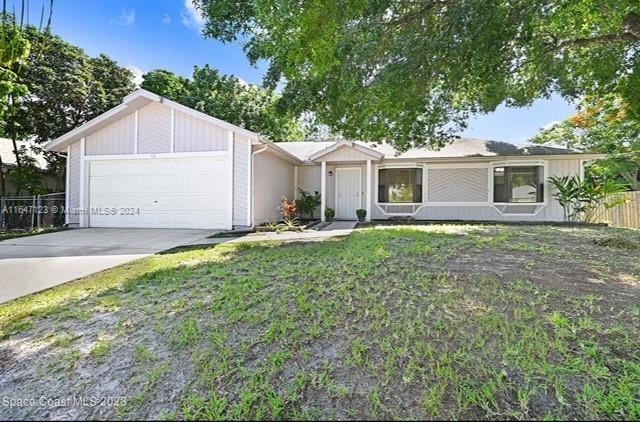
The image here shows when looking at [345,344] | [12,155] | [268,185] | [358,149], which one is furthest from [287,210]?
[12,155]

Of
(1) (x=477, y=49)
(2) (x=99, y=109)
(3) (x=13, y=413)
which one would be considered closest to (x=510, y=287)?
(3) (x=13, y=413)

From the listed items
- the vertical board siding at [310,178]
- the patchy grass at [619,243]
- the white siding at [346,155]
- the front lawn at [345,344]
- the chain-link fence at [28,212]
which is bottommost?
the front lawn at [345,344]

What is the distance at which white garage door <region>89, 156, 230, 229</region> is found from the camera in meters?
10.9

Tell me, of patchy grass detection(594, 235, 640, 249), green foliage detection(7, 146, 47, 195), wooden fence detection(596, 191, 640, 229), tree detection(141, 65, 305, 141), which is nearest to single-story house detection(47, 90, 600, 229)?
wooden fence detection(596, 191, 640, 229)

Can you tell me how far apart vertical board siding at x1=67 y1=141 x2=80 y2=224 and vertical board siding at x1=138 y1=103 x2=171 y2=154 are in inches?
105

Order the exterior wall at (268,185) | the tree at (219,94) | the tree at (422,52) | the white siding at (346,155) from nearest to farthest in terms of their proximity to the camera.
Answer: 1. the tree at (422,52)
2. the exterior wall at (268,185)
3. the white siding at (346,155)
4. the tree at (219,94)

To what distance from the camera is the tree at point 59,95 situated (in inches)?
574

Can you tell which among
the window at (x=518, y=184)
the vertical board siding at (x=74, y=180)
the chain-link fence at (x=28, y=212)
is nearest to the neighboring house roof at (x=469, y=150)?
the window at (x=518, y=184)

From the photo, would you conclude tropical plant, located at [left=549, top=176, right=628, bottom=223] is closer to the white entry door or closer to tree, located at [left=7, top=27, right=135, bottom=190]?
the white entry door

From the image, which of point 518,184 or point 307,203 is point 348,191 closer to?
point 307,203

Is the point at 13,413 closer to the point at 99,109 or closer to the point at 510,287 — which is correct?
the point at 510,287

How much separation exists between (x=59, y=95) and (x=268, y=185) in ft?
36.0

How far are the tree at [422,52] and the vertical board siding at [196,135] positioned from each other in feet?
11.7

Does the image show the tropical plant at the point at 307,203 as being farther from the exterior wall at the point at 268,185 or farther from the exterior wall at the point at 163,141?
the exterior wall at the point at 163,141
